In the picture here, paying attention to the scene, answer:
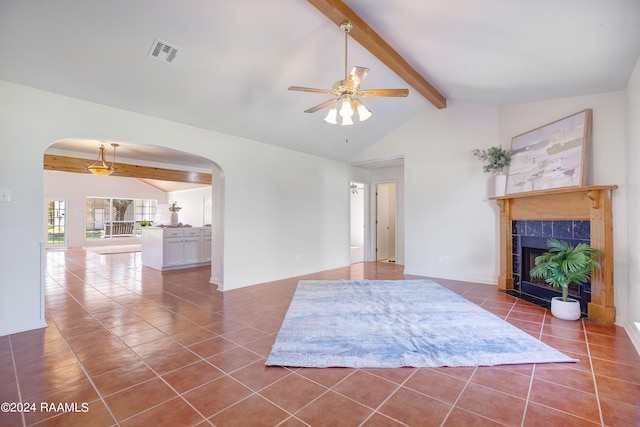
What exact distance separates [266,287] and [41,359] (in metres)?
2.86

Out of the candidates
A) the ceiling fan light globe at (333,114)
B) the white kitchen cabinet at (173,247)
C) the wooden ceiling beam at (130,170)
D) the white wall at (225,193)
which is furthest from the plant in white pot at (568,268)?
the wooden ceiling beam at (130,170)

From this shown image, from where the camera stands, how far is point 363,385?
204 centimetres

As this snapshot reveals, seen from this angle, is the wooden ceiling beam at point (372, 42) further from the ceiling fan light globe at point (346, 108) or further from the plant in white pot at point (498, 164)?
the plant in white pot at point (498, 164)

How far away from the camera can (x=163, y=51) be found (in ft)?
9.66

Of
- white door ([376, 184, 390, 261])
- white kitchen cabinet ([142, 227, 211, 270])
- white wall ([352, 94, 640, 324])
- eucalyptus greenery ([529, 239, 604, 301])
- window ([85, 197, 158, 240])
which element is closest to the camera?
eucalyptus greenery ([529, 239, 604, 301])

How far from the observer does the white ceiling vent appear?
9.36 feet

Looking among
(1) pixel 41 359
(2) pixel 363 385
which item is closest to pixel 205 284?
(1) pixel 41 359

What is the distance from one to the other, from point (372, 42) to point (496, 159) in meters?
2.89

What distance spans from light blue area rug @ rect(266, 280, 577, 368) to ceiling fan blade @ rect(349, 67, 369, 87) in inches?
96.4

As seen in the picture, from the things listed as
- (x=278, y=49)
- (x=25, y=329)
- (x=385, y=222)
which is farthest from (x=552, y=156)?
(x=25, y=329)

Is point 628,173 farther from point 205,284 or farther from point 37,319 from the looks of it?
point 37,319

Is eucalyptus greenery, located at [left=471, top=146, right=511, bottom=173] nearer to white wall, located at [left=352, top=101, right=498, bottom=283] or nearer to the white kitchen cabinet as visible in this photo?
white wall, located at [left=352, top=101, right=498, bottom=283]

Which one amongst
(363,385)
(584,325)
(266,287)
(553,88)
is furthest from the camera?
(266,287)

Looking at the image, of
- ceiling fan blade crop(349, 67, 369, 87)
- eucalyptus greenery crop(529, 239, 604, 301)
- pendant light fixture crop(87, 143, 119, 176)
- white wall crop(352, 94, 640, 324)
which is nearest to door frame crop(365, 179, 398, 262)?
white wall crop(352, 94, 640, 324)
